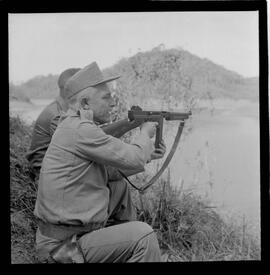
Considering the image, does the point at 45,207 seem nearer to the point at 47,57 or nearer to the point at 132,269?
the point at 132,269

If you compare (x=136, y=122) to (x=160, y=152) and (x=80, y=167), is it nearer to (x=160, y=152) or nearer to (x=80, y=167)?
(x=160, y=152)

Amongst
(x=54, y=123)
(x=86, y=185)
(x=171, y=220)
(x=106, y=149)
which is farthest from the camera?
(x=171, y=220)

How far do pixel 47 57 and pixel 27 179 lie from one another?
0.79m

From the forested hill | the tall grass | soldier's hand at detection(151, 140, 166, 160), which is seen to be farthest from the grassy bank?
the forested hill

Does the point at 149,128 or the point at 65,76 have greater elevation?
the point at 65,76

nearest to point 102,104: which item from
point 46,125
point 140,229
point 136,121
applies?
point 136,121

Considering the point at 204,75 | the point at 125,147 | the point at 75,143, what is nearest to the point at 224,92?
the point at 204,75

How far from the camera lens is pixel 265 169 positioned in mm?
3682

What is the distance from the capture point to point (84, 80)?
135 inches

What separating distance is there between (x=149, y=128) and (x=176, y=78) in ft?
1.41

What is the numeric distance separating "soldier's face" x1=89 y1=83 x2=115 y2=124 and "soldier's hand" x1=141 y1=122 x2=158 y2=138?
225mm

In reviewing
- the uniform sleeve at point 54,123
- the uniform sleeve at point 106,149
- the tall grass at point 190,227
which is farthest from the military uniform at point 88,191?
the tall grass at point 190,227

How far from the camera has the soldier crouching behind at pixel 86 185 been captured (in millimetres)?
3305

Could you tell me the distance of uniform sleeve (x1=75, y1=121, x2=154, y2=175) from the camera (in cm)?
327
